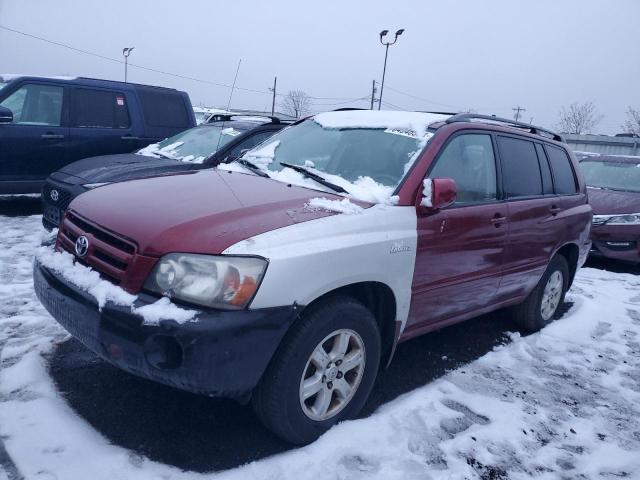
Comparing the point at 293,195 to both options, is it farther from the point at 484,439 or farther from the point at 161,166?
the point at 161,166

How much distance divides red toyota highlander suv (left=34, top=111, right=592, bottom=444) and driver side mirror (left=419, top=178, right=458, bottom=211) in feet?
0.04

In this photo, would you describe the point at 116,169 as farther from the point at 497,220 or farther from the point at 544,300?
the point at 544,300

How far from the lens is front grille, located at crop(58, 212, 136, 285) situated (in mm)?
2418

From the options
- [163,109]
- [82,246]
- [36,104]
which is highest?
[163,109]

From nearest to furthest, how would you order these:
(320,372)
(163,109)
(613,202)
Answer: (320,372) < (613,202) < (163,109)

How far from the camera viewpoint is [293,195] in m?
2.94

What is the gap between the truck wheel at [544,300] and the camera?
15.3 ft

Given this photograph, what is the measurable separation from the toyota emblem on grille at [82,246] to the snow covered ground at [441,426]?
841mm

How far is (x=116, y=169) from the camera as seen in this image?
214 inches

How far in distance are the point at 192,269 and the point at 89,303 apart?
55cm

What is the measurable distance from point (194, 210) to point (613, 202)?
7.28m

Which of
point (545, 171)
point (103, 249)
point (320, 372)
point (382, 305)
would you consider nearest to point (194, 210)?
point (103, 249)

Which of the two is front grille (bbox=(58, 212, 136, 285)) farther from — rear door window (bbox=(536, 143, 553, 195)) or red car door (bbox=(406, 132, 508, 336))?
rear door window (bbox=(536, 143, 553, 195))

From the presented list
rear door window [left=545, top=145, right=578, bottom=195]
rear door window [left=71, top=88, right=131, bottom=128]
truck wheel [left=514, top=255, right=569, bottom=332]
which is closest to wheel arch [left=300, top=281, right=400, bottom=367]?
truck wheel [left=514, top=255, right=569, bottom=332]
